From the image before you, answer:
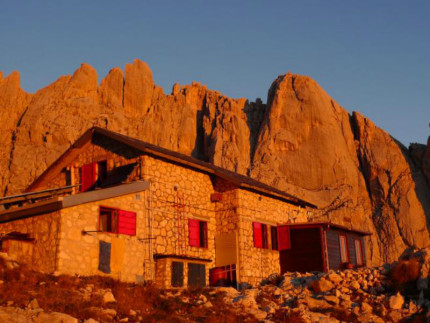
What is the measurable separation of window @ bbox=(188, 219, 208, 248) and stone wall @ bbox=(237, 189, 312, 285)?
1.75 meters

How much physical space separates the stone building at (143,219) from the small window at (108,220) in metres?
0.04

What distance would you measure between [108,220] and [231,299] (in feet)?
20.0

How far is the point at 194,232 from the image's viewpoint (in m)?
27.0

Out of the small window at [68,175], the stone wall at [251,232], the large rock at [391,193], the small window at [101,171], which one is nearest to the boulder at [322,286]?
the stone wall at [251,232]

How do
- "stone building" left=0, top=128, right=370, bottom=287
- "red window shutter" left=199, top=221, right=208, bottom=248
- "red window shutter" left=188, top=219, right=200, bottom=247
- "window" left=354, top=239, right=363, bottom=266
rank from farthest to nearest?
"window" left=354, top=239, right=363, bottom=266
"red window shutter" left=199, top=221, right=208, bottom=248
"red window shutter" left=188, top=219, right=200, bottom=247
"stone building" left=0, top=128, right=370, bottom=287

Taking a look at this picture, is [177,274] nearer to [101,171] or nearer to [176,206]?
[176,206]

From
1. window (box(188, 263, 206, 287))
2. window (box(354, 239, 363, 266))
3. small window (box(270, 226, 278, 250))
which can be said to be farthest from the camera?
window (box(354, 239, 363, 266))

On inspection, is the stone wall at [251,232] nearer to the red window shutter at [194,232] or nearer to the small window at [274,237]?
the small window at [274,237]

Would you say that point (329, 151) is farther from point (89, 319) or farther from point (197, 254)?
point (89, 319)

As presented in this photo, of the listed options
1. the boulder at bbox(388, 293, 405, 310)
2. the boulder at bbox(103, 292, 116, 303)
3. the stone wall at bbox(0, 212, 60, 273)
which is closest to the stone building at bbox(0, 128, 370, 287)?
the stone wall at bbox(0, 212, 60, 273)

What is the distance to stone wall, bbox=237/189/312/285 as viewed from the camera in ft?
90.8

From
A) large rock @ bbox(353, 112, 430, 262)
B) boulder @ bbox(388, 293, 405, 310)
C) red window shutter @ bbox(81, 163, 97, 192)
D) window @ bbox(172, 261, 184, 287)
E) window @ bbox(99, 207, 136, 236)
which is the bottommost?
boulder @ bbox(388, 293, 405, 310)

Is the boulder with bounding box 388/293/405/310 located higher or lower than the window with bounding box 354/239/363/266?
lower

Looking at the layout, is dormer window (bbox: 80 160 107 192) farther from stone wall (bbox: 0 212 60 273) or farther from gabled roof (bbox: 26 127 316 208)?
stone wall (bbox: 0 212 60 273)
